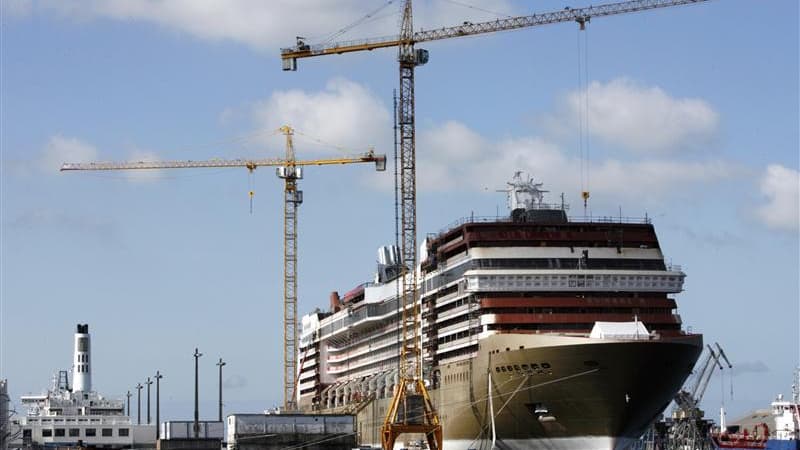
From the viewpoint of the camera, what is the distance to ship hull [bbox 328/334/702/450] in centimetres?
8956

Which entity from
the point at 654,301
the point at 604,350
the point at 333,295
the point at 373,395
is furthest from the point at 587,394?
the point at 333,295

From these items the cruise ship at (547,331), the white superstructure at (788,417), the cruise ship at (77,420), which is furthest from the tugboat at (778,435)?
the cruise ship at (77,420)

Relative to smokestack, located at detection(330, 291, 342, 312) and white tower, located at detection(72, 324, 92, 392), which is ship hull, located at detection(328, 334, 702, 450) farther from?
white tower, located at detection(72, 324, 92, 392)

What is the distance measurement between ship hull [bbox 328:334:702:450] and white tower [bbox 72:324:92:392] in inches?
2563

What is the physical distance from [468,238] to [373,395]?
87.5 feet

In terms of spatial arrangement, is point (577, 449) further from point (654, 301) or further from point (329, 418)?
point (329, 418)

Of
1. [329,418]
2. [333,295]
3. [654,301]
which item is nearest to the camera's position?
[654,301]

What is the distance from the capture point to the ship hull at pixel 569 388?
294 feet

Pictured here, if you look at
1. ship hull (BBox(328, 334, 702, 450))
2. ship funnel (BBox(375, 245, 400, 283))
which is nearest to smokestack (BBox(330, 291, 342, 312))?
ship funnel (BBox(375, 245, 400, 283))

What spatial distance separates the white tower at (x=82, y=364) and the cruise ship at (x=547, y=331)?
49.1m

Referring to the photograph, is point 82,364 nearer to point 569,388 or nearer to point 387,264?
point 387,264

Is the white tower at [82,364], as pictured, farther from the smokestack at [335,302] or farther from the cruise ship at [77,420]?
the smokestack at [335,302]

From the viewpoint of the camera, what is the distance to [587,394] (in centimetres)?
9062

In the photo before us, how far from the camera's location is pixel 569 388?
90.8 metres
